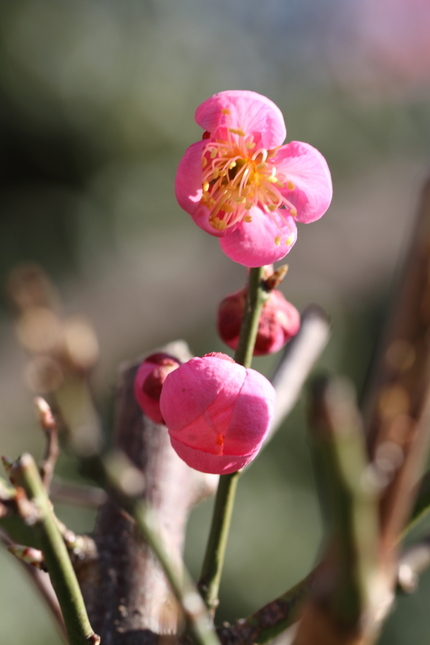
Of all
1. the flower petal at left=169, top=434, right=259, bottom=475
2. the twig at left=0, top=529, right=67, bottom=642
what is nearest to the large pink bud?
the flower petal at left=169, top=434, right=259, bottom=475

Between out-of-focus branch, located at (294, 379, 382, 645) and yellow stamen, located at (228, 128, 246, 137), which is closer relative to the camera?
out-of-focus branch, located at (294, 379, 382, 645)

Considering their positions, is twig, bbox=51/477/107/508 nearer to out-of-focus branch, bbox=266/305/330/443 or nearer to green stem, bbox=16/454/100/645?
out-of-focus branch, bbox=266/305/330/443

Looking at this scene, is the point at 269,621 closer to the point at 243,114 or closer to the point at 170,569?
the point at 170,569

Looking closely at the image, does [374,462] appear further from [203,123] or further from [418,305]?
[203,123]

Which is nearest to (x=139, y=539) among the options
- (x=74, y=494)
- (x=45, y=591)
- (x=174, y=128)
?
→ (x=45, y=591)

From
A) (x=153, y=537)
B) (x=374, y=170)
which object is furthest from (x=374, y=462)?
(x=374, y=170)
